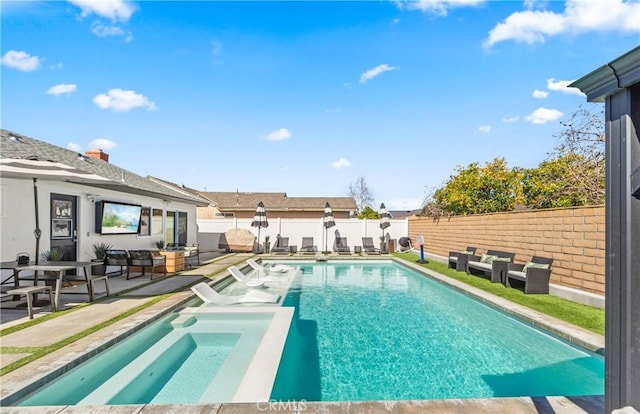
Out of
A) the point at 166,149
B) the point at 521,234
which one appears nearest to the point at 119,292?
the point at 521,234

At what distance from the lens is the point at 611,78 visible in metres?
1.97

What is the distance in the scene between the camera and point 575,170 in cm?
1220

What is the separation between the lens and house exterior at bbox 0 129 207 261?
23.0 feet

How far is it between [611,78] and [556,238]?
7587 millimetres

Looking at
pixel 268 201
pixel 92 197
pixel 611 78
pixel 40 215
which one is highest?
pixel 268 201

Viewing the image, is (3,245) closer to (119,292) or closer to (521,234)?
(119,292)

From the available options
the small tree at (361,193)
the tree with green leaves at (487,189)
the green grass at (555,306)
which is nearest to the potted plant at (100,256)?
the green grass at (555,306)

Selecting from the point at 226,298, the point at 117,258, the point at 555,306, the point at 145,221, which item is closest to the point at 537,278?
the point at 555,306

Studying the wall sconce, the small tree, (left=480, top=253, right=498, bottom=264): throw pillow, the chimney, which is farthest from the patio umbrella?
the small tree

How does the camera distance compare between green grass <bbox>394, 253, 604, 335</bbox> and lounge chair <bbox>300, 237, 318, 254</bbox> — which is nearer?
green grass <bbox>394, 253, 604, 335</bbox>

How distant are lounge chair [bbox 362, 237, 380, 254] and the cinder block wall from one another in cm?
617

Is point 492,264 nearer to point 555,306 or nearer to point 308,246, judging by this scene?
point 555,306

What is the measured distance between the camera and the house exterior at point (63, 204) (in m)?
7.02

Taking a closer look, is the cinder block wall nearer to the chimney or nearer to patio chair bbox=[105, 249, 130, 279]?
patio chair bbox=[105, 249, 130, 279]
